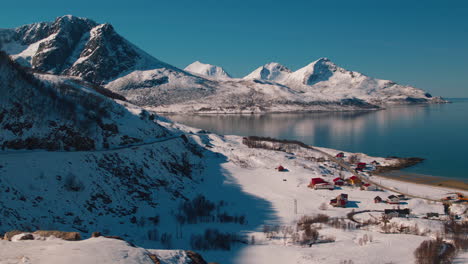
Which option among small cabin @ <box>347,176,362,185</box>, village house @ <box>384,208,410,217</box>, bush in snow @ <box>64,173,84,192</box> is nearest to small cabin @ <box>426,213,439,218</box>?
village house @ <box>384,208,410,217</box>

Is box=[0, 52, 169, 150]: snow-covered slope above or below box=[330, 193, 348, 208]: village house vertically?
above

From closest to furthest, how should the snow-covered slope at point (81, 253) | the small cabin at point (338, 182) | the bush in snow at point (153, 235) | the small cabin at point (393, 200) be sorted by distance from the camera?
the snow-covered slope at point (81, 253) → the bush in snow at point (153, 235) → the small cabin at point (393, 200) → the small cabin at point (338, 182)

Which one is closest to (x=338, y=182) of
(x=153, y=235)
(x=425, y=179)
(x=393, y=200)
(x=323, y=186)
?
(x=323, y=186)

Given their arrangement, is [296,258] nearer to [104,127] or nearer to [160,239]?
[160,239]

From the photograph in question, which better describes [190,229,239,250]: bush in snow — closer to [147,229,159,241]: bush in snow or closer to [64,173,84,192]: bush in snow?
[147,229,159,241]: bush in snow

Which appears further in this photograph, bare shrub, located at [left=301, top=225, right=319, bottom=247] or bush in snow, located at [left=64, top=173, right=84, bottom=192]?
bush in snow, located at [left=64, top=173, right=84, bottom=192]

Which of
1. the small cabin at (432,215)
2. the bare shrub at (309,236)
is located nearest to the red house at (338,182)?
the small cabin at (432,215)

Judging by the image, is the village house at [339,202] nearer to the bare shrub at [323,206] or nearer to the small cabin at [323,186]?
the bare shrub at [323,206]

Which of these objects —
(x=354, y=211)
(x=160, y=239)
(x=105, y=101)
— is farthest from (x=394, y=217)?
(x=105, y=101)
